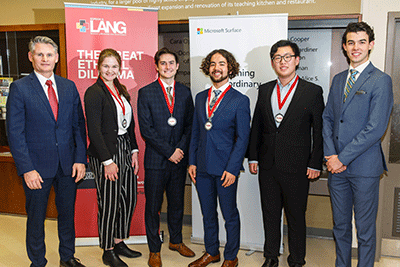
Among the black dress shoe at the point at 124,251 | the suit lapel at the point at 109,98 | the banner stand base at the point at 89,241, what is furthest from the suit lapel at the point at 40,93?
the banner stand base at the point at 89,241

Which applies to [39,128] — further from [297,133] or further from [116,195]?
[297,133]

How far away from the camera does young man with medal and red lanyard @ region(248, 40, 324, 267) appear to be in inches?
Answer: 99.3

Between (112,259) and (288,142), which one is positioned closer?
(288,142)

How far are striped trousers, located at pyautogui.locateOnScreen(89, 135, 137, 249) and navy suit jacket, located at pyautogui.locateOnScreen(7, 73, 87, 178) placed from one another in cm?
28

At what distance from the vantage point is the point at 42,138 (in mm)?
2512

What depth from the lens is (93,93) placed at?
8.87ft

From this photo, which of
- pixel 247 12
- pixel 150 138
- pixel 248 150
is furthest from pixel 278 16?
pixel 150 138

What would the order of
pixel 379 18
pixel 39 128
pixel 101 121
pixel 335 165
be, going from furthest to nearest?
pixel 379 18 → pixel 101 121 → pixel 39 128 → pixel 335 165

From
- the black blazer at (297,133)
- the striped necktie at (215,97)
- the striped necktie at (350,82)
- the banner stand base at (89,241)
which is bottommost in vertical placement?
the banner stand base at (89,241)

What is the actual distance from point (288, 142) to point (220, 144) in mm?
537

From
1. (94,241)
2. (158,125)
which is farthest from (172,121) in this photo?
(94,241)

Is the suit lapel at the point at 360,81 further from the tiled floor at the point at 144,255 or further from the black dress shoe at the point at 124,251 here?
the black dress shoe at the point at 124,251

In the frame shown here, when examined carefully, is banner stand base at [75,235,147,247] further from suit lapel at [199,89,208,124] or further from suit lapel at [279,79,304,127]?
suit lapel at [279,79,304,127]

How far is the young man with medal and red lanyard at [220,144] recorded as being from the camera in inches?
103
